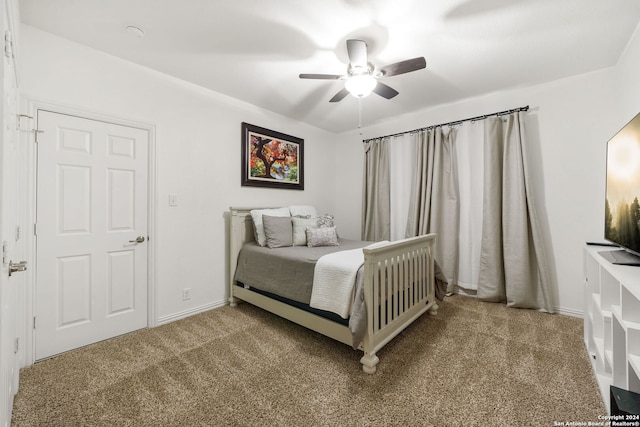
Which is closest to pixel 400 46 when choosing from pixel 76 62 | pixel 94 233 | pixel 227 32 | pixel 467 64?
pixel 467 64

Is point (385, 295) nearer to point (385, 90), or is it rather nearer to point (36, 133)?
point (385, 90)

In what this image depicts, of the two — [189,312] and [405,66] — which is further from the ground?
[405,66]

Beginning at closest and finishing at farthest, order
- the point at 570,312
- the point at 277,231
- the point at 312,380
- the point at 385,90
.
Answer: the point at 312,380
the point at 385,90
the point at 570,312
the point at 277,231

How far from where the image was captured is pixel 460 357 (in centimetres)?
195

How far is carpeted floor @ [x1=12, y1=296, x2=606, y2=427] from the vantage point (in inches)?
56.2

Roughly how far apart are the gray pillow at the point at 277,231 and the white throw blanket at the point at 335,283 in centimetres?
84

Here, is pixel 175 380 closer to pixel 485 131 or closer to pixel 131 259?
pixel 131 259

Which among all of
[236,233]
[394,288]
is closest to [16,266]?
[236,233]

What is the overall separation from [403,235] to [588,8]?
9.09 feet

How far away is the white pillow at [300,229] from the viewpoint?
9.92ft

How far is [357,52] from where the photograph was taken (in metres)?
1.89

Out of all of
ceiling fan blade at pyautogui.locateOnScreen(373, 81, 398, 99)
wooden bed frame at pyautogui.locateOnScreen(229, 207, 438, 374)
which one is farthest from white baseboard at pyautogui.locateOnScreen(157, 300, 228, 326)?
ceiling fan blade at pyautogui.locateOnScreen(373, 81, 398, 99)

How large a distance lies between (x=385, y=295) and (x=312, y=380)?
0.77m

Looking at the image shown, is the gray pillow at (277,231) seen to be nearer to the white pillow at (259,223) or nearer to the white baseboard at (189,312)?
the white pillow at (259,223)
